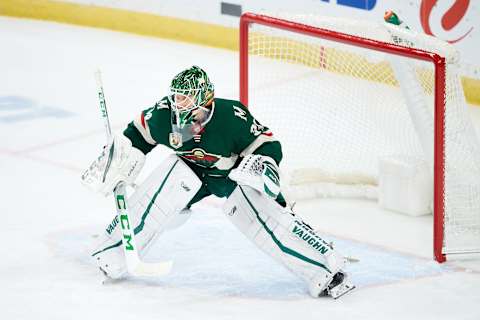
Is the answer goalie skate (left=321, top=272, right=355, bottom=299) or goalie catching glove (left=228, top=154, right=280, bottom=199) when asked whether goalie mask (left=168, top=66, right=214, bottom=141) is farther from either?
goalie skate (left=321, top=272, right=355, bottom=299)

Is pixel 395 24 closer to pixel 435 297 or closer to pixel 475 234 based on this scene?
pixel 475 234

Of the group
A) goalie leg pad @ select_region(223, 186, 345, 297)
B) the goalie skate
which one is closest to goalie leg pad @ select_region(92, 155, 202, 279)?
goalie leg pad @ select_region(223, 186, 345, 297)

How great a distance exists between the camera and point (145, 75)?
24.0 feet

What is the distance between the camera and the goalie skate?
394cm

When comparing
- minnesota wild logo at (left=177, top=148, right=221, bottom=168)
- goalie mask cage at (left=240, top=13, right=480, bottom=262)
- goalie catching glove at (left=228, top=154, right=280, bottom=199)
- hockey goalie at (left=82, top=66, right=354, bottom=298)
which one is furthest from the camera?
goalie mask cage at (left=240, top=13, right=480, bottom=262)

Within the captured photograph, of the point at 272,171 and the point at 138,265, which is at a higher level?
the point at 272,171

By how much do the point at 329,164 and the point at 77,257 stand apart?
1373 millimetres

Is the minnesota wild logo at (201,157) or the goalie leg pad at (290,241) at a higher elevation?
the minnesota wild logo at (201,157)

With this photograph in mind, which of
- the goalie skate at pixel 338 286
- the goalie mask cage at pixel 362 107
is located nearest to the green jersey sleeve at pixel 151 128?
the goalie skate at pixel 338 286

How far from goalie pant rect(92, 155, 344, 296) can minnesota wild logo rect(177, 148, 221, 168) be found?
41 millimetres

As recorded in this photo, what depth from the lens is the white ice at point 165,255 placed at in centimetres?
386

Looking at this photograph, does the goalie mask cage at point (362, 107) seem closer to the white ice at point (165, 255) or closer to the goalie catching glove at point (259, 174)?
the white ice at point (165, 255)

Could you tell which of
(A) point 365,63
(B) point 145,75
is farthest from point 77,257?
(B) point 145,75

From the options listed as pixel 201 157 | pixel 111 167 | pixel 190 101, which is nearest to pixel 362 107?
pixel 201 157
